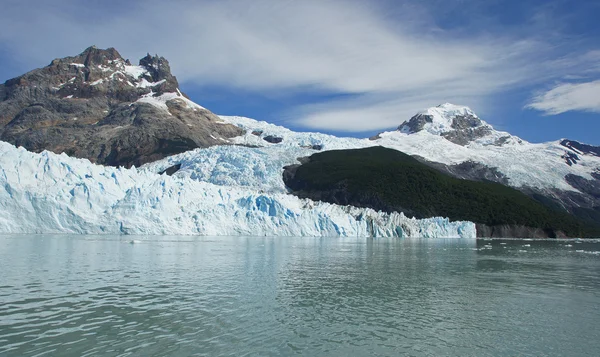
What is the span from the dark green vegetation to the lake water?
88343 mm

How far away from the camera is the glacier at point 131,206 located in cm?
4381

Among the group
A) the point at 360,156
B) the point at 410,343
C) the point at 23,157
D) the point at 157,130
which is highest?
the point at 157,130

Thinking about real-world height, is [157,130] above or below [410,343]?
above

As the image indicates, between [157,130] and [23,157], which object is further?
[157,130]

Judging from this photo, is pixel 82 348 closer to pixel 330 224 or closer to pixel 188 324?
pixel 188 324

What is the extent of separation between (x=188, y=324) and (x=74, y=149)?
170391 mm

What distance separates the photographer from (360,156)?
159750 mm

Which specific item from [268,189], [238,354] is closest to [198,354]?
[238,354]

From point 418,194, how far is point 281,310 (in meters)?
111

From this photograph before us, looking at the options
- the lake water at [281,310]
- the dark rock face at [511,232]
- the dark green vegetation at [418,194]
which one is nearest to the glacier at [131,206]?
the lake water at [281,310]

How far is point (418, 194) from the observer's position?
398 feet

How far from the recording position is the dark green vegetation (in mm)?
110500

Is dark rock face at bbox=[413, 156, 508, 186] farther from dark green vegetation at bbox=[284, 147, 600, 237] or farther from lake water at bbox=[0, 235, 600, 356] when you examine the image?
lake water at bbox=[0, 235, 600, 356]

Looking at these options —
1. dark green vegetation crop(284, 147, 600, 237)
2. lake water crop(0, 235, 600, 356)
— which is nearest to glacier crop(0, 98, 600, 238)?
lake water crop(0, 235, 600, 356)
